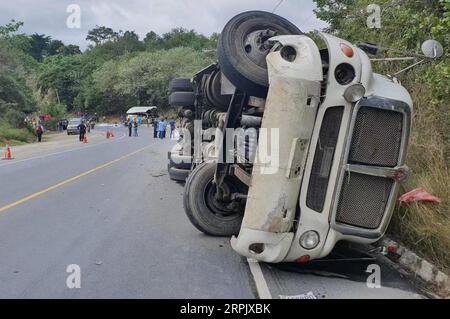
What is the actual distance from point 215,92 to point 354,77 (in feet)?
13.2

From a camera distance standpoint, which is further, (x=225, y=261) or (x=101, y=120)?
(x=101, y=120)

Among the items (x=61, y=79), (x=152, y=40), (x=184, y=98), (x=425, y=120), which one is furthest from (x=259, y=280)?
(x=152, y=40)

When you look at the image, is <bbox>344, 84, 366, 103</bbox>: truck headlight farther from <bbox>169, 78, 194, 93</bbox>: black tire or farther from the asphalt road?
<bbox>169, 78, 194, 93</bbox>: black tire

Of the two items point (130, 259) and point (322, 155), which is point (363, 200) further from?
point (130, 259)

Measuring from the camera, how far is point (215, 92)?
8930mm

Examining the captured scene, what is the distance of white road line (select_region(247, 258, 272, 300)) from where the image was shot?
15.6 feet

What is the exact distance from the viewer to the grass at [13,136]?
1359 inches

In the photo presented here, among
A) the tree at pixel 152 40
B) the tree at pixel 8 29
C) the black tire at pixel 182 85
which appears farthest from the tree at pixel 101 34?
the black tire at pixel 182 85

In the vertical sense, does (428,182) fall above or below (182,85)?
below

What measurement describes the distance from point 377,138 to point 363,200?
23.9 inches

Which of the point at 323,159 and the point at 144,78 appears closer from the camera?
the point at 323,159

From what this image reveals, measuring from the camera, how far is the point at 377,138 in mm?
5129

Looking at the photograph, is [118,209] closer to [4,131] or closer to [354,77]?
[354,77]
